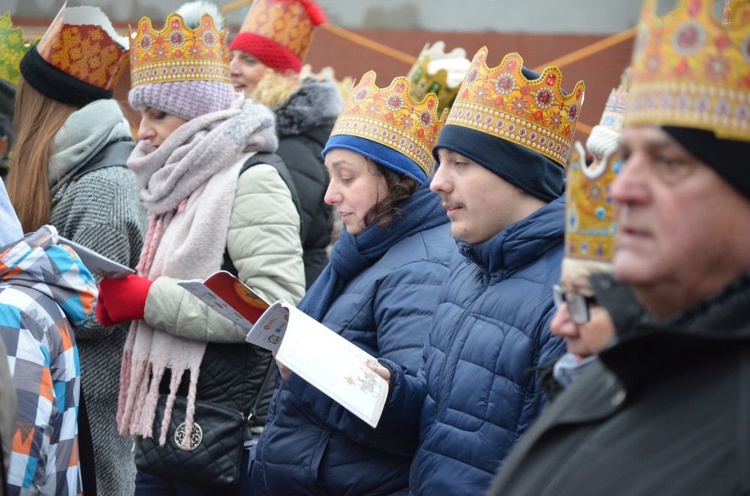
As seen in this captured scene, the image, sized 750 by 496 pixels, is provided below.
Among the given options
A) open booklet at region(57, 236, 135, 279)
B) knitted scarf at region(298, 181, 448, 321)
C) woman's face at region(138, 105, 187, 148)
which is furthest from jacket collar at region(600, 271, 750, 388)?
woman's face at region(138, 105, 187, 148)

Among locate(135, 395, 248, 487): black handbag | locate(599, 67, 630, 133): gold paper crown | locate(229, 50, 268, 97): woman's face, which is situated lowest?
locate(135, 395, 248, 487): black handbag

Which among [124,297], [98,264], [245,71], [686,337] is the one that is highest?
[686,337]

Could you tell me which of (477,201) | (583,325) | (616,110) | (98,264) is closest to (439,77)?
(616,110)

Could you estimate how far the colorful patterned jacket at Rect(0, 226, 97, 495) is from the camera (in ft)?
9.53

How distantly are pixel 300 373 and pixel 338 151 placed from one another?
1.08 metres

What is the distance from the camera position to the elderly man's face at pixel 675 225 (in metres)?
1.51

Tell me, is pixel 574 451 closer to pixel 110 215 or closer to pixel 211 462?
pixel 211 462

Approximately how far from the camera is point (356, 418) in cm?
315

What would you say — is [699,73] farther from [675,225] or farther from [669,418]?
[669,418]

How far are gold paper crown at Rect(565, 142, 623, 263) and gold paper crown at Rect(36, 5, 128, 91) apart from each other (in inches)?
121

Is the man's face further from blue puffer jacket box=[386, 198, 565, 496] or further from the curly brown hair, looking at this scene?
the curly brown hair

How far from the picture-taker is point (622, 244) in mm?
1589

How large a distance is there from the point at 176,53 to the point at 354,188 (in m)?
1.24

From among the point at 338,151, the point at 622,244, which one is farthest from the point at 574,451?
the point at 338,151
